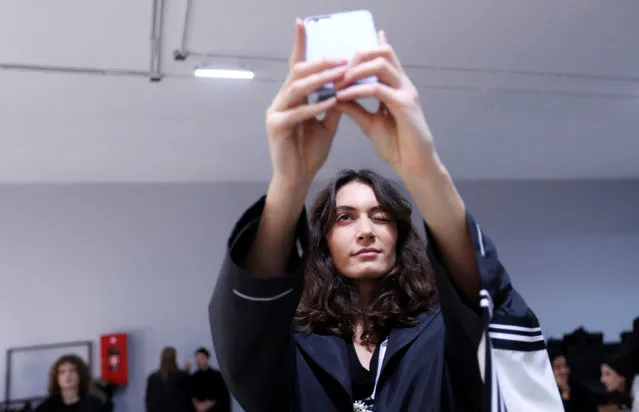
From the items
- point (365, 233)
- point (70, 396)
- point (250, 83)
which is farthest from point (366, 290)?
point (70, 396)

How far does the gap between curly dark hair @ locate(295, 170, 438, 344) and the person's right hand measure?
223 mm

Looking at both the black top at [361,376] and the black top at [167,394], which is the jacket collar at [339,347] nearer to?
the black top at [361,376]

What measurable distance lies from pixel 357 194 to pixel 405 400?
46cm

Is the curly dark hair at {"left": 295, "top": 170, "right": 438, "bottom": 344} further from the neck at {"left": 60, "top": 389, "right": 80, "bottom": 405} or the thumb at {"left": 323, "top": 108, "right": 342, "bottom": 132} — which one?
the neck at {"left": 60, "top": 389, "right": 80, "bottom": 405}

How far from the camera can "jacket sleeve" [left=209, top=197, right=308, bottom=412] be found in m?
0.91

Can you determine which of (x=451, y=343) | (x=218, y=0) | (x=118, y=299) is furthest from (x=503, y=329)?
(x=118, y=299)

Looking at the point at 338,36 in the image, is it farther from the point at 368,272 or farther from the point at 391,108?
the point at 368,272

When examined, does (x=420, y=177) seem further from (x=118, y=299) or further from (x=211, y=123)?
(x=118, y=299)

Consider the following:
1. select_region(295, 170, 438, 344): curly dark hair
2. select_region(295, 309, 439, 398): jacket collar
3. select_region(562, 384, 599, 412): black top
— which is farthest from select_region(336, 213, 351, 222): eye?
select_region(562, 384, 599, 412): black top

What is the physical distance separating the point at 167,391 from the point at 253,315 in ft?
19.2

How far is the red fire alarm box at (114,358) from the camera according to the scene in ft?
22.2

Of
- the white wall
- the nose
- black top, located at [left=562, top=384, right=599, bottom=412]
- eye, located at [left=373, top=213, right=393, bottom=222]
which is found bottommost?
black top, located at [left=562, top=384, right=599, bottom=412]

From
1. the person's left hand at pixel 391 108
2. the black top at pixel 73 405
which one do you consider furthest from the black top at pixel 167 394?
the person's left hand at pixel 391 108

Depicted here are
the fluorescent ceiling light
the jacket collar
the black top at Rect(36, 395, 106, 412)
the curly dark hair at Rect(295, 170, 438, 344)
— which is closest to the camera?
the jacket collar
